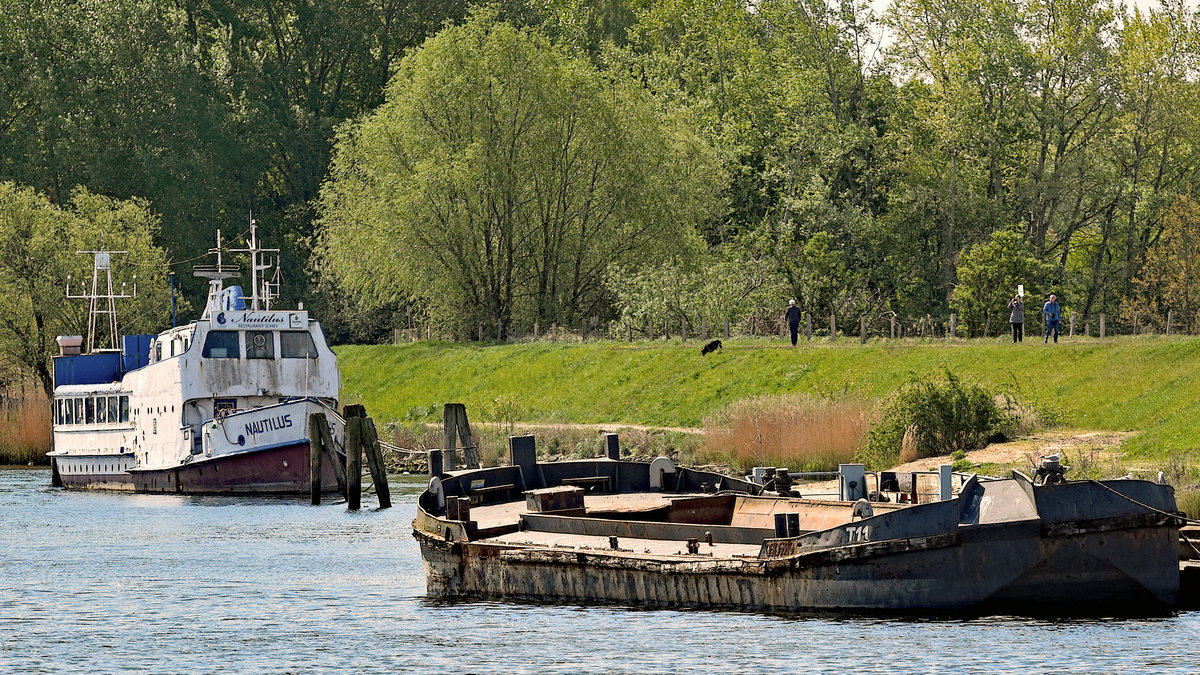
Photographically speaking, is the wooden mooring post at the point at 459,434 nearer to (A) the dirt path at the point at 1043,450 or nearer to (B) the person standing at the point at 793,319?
(A) the dirt path at the point at 1043,450

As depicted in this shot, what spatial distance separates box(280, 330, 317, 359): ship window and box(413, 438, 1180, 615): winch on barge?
2623cm

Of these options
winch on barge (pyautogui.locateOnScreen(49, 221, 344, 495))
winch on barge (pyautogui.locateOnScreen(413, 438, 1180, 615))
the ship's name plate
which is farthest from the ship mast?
winch on barge (pyautogui.locateOnScreen(413, 438, 1180, 615))

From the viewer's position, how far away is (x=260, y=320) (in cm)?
5275

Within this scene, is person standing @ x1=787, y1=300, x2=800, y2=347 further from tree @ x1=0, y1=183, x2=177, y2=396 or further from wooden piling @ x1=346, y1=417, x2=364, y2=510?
tree @ x1=0, y1=183, x2=177, y2=396

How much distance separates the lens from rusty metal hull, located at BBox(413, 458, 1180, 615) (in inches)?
902

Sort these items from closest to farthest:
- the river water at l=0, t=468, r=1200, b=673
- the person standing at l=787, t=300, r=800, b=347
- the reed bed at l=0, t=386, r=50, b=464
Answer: the river water at l=0, t=468, r=1200, b=673, the person standing at l=787, t=300, r=800, b=347, the reed bed at l=0, t=386, r=50, b=464

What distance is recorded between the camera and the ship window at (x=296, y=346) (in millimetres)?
52844

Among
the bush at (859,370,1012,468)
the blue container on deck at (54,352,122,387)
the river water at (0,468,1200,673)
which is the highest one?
the blue container on deck at (54,352,122,387)

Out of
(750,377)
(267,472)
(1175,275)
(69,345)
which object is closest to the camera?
(267,472)

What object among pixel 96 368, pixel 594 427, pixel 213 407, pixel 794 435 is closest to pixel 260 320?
pixel 213 407

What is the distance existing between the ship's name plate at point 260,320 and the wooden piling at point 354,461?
9064 millimetres

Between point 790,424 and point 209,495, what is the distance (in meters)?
16.8

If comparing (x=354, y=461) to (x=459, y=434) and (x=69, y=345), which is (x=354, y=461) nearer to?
(x=459, y=434)

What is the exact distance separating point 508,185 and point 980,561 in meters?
58.0
